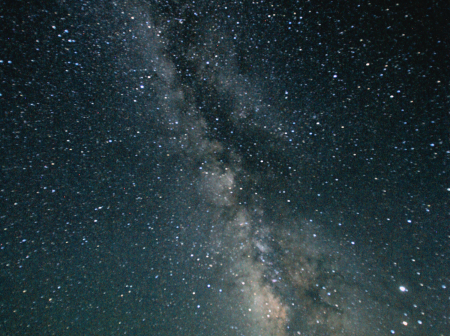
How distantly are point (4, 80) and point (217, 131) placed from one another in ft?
4.97

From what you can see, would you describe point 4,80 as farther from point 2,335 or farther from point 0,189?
point 2,335

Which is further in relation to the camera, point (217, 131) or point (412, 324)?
point (217, 131)

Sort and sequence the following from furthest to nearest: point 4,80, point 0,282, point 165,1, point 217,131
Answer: point 217,131 → point 0,282 → point 165,1 → point 4,80

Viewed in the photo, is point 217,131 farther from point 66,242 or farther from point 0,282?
point 0,282

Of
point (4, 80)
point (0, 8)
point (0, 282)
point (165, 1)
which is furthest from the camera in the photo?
point (0, 282)

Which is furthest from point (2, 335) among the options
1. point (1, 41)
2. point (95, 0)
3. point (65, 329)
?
point (95, 0)

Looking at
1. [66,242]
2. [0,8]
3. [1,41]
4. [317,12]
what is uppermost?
[0,8]

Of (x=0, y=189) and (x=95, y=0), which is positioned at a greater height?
(x=95, y=0)

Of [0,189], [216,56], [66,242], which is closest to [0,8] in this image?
[0,189]

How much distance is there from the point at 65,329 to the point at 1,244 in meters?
1.01

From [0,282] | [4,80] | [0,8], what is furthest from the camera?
[0,282]

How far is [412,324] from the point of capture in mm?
1234

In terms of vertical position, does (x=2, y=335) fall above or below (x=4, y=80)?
below

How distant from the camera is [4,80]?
1.04m
